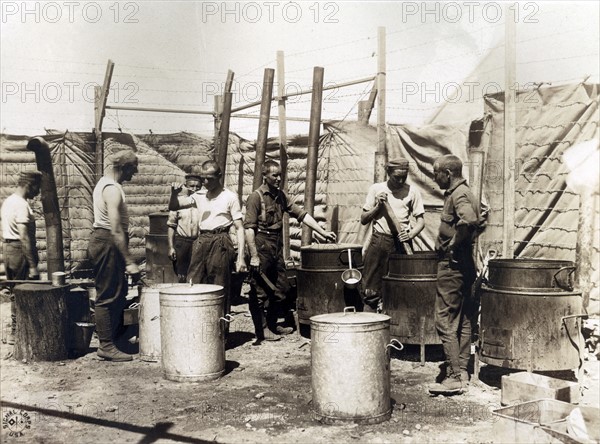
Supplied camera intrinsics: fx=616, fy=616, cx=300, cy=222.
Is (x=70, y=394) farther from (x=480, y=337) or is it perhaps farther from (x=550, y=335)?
(x=550, y=335)

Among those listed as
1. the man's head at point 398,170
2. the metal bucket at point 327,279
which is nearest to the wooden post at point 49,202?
the metal bucket at point 327,279

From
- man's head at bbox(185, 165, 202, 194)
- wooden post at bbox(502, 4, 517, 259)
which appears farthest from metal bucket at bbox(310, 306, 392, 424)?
man's head at bbox(185, 165, 202, 194)

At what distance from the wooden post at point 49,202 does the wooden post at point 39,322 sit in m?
0.61

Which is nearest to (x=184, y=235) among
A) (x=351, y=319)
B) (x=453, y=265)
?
(x=453, y=265)

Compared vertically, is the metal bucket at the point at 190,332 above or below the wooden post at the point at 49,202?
below

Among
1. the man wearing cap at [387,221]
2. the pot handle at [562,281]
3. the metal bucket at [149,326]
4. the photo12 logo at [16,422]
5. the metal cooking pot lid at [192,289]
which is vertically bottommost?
the photo12 logo at [16,422]

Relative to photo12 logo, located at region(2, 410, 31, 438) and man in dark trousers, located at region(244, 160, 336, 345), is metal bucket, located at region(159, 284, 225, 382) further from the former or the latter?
man in dark trousers, located at region(244, 160, 336, 345)

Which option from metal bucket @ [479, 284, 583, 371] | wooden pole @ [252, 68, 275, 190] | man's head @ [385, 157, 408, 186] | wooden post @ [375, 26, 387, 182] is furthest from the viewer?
wooden pole @ [252, 68, 275, 190]

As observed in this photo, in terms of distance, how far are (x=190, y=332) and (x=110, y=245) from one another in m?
1.58

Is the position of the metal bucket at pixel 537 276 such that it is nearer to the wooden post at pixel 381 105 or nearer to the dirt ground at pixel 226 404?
the dirt ground at pixel 226 404

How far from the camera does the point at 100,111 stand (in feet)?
38.3

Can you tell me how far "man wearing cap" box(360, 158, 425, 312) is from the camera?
271 inches

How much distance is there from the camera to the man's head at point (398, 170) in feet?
22.5

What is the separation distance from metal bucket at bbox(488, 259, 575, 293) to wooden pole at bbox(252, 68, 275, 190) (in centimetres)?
567
